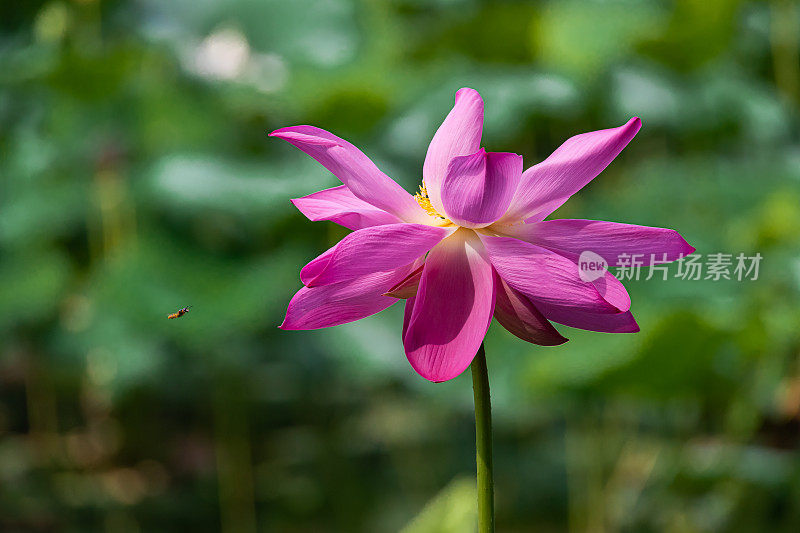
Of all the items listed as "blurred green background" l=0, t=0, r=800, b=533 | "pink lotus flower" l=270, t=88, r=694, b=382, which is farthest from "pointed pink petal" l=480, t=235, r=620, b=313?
"blurred green background" l=0, t=0, r=800, b=533

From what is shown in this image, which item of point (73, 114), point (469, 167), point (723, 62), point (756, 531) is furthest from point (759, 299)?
point (73, 114)

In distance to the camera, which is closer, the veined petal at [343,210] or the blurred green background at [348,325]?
the veined petal at [343,210]

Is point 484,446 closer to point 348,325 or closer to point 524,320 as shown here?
point 524,320

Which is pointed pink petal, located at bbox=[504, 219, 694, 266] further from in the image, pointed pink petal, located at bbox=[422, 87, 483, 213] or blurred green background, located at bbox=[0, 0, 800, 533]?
blurred green background, located at bbox=[0, 0, 800, 533]

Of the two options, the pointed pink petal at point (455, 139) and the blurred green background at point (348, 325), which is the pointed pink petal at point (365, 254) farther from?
the blurred green background at point (348, 325)

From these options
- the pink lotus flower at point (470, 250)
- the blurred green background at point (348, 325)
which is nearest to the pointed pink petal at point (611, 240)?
the pink lotus flower at point (470, 250)

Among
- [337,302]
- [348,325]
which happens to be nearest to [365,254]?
[337,302]
